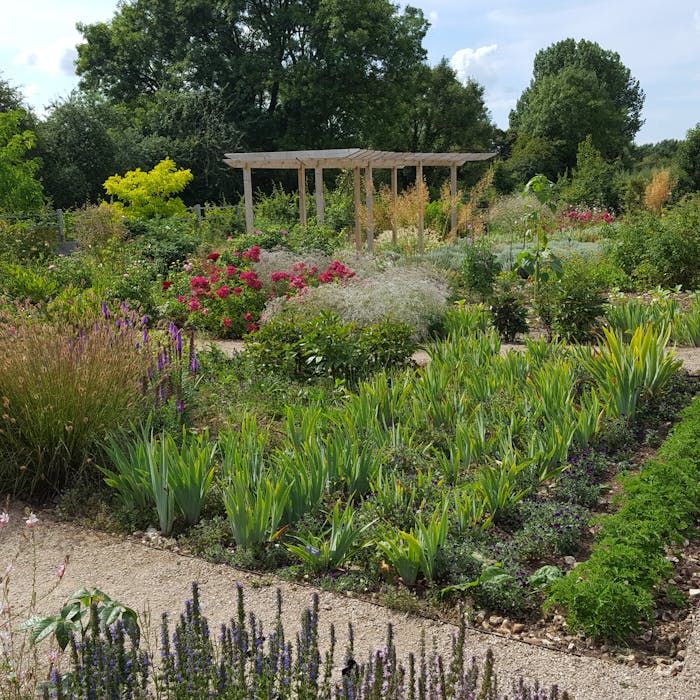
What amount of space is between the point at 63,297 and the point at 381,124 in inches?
973

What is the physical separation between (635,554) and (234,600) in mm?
1598

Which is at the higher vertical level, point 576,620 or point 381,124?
point 381,124

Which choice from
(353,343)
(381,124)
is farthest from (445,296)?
(381,124)

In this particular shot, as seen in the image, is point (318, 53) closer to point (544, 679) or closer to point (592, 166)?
point (592, 166)

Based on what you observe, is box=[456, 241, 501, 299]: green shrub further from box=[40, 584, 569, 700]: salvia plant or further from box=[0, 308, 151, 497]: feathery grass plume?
box=[40, 584, 569, 700]: salvia plant

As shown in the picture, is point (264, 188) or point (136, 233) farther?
point (264, 188)


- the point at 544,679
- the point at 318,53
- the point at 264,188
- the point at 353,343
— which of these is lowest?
the point at 544,679

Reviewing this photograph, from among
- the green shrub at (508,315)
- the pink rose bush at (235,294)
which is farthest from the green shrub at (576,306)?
the pink rose bush at (235,294)

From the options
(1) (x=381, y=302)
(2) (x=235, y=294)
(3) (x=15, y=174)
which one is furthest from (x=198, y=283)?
(3) (x=15, y=174)

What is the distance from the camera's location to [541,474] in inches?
166

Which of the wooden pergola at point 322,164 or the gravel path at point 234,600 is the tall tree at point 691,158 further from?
the gravel path at point 234,600

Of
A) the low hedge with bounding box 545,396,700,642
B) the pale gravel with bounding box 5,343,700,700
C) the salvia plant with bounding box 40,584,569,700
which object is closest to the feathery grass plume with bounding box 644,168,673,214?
the low hedge with bounding box 545,396,700,642

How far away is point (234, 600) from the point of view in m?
3.10

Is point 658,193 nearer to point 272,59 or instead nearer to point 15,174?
point 272,59
